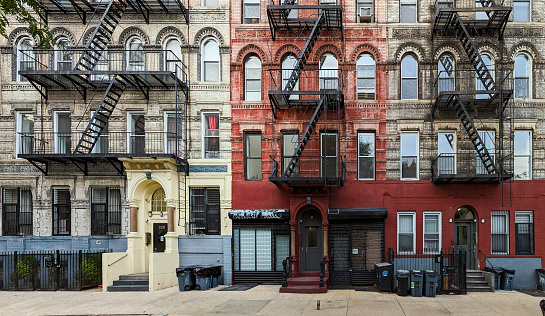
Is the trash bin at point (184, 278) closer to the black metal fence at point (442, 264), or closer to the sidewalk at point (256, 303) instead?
the sidewalk at point (256, 303)

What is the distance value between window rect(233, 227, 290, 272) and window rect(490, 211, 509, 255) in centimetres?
868

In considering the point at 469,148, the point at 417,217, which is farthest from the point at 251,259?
the point at 469,148

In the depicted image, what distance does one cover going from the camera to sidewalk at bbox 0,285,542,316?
41.9 feet

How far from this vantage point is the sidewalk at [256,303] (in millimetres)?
12773

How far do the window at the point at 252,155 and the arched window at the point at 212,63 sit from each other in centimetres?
305

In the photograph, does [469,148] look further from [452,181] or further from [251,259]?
[251,259]

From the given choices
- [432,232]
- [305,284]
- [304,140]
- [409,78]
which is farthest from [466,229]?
[304,140]

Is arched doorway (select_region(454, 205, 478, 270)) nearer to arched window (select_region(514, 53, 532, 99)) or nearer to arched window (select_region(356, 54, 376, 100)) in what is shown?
arched window (select_region(514, 53, 532, 99))

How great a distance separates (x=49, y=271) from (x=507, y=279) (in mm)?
18223

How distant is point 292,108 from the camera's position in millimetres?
18312

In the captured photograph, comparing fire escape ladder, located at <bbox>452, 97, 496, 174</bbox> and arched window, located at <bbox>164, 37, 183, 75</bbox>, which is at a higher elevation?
arched window, located at <bbox>164, 37, 183, 75</bbox>

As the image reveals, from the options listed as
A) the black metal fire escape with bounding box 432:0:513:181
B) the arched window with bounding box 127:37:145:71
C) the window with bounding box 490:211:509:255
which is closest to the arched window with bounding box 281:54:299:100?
the black metal fire escape with bounding box 432:0:513:181

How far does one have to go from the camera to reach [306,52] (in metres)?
17.9

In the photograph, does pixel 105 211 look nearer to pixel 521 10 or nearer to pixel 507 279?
pixel 507 279
